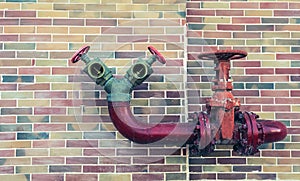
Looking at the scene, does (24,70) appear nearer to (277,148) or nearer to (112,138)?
(112,138)

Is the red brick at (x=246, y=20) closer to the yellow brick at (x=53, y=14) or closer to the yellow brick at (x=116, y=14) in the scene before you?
the yellow brick at (x=116, y=14)

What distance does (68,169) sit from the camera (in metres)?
2.66

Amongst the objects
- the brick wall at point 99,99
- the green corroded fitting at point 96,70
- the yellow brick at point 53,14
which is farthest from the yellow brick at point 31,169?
the yellow brick at point 53,14

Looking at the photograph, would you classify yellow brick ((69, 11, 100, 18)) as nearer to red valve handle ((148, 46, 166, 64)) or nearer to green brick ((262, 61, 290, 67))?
red valve handle ((148, 46, 166, 64))

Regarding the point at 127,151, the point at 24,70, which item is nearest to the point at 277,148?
the point at 127,151

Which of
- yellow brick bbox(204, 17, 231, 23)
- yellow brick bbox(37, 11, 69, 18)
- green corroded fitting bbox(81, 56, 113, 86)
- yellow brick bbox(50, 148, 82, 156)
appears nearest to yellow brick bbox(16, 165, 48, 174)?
yellow brick bbox(50, 148, 82, 156)

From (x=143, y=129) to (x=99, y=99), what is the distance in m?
0.41

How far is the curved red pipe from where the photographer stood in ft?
8.25

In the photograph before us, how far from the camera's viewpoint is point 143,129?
2.52 metres

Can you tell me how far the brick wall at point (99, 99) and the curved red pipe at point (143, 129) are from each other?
0.55ft

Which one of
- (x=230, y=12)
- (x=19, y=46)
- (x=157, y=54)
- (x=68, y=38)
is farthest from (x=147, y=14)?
(x=19, y=46)

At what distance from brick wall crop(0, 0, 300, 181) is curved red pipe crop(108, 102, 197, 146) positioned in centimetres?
17

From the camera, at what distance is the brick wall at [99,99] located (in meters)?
2.67

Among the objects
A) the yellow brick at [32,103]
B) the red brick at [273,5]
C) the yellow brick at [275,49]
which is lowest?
the yellow brick at [32,103]
